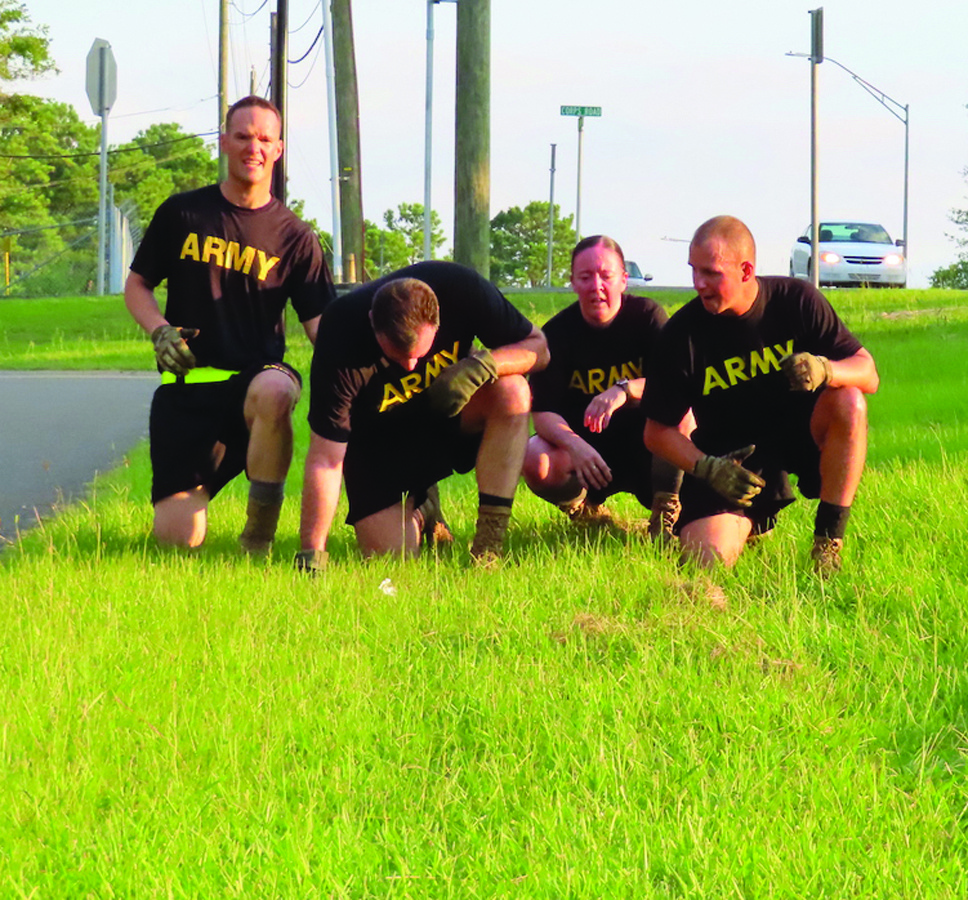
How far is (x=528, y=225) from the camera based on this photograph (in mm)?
75625

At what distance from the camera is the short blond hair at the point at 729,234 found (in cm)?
538

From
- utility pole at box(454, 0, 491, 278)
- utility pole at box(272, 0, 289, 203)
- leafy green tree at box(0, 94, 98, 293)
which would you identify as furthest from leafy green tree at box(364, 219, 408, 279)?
utility pole at box(454, 0, 491, 278)

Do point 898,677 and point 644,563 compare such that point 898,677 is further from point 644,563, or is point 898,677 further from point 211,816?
point 211,816

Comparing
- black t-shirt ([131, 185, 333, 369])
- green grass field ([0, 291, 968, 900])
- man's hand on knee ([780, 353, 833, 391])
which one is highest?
black t-shirt ([131, 185, 333, 369])

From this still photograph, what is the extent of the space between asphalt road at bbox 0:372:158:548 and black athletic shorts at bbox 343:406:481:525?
68.6 inches

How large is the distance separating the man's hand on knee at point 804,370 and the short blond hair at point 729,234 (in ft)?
1.44

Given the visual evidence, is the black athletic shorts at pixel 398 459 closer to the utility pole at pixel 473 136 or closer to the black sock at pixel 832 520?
the black sock at pixel 832 520

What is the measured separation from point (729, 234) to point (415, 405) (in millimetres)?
1639

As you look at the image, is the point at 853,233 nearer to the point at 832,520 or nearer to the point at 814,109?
the point at 814,109

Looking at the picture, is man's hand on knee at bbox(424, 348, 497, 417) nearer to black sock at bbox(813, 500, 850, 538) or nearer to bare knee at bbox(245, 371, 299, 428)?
bare knee at bbox(245, 371, 299, 428)

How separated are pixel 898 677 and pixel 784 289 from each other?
6.37 ft

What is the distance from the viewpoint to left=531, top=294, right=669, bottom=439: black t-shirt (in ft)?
21.7

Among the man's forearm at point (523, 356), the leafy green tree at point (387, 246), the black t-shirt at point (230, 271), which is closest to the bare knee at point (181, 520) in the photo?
the black t-shirt at point (230, 271)

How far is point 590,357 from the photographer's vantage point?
6.65 m
